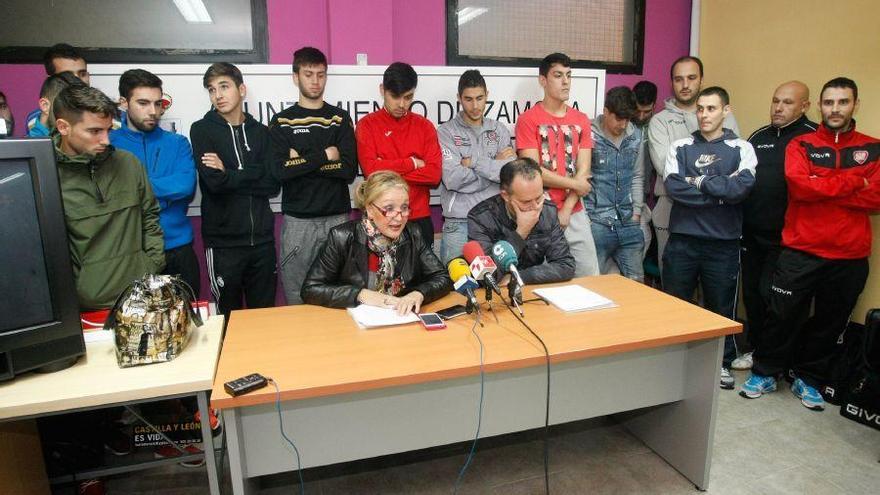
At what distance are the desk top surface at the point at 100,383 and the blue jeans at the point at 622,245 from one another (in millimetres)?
2418

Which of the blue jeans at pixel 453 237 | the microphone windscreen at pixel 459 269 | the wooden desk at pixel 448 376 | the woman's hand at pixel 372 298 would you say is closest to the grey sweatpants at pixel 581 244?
the blue jeans at pixel 453 237

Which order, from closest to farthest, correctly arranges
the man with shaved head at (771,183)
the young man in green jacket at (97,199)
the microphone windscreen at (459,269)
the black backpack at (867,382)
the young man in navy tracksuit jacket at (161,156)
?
the young man in green jacket at (97,199), the microphone windscreen at (459,269), the black backpack at (867,382), the young man in navy tracksuit jacket at (161,156), the man with shaved head at (771,183)

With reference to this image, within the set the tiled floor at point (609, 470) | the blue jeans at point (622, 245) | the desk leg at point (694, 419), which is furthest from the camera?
the blue jeans at point (622, 245)

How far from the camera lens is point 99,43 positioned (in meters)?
3.22

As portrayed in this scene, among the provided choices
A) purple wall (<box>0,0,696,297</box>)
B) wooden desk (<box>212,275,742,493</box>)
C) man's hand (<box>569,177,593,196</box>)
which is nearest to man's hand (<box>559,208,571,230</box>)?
man's hand (<box>569,177,593,196</box>)

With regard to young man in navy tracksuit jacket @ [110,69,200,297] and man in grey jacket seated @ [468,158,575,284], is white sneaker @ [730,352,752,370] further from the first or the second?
young man in navy tracksuit jacket @ [110,69,200,297]

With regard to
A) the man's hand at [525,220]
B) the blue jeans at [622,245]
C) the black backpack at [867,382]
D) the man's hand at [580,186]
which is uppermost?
the man's hand at [580,186]

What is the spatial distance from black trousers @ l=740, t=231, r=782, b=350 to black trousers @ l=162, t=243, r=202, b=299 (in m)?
3.27

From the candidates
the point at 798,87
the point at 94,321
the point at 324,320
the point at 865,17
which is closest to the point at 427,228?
the point at 324,320

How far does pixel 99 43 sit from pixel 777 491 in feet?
13.8

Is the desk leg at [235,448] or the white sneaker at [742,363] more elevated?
the desk leg at [235,448]

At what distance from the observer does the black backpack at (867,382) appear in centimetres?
256

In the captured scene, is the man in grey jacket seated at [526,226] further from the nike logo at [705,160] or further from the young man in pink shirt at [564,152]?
the nike logo at [705,160]

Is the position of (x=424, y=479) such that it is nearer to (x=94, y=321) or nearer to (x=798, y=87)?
(x=94, y=321)
